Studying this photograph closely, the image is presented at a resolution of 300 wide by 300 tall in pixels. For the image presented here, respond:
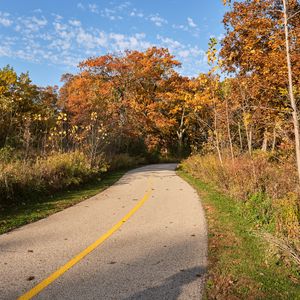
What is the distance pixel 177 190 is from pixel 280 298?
958 cm

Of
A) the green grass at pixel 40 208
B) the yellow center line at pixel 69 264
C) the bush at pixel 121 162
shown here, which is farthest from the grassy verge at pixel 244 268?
the bush at pixel 121 162

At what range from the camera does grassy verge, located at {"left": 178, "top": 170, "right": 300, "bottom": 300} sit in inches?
162

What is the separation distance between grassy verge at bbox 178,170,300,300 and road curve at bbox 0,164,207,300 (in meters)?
0.22

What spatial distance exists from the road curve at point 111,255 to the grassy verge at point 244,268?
8.7 inches

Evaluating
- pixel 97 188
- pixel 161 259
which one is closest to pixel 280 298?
pixel 161 259

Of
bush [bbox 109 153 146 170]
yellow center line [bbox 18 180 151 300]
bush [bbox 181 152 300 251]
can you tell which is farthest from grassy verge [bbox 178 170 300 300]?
bush [bbox 109 153 146 170]

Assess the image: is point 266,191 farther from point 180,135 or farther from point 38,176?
point 180,135

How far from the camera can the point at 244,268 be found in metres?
4.85

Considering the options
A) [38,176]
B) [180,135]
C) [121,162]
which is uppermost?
[180,135]

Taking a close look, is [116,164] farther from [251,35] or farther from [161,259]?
[161,259]

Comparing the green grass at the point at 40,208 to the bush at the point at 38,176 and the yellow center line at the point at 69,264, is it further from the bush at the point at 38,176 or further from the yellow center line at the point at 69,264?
the yellow center line at the point at 69,264

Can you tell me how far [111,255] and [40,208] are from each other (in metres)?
4.74

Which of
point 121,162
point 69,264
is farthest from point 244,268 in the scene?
point 121,162

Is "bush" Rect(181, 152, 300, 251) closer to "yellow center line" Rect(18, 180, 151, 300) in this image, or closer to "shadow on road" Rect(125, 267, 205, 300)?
"shadow on road" Rect(125, 267, 205, 300)
